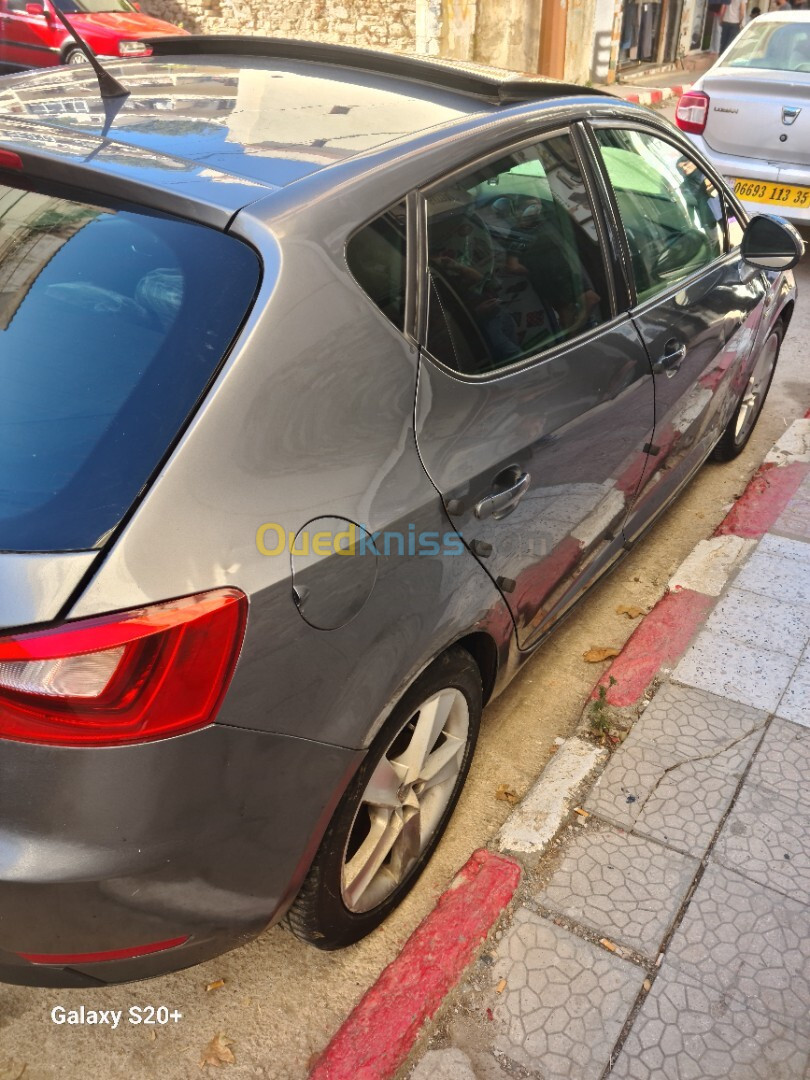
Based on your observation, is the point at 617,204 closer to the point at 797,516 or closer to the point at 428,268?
the point at 428,268

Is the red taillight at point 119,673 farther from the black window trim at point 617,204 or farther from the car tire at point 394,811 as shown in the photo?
the black window trim at point 617,204

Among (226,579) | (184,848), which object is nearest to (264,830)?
(184,848)

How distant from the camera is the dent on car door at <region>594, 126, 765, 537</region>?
290 cm

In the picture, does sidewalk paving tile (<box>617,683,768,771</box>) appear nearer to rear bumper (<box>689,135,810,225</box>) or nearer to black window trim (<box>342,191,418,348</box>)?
black window trim (<box>342,191,418,348</box>)

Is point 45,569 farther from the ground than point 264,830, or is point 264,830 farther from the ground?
point 45,569

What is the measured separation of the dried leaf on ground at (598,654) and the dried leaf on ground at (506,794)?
71 centimetres

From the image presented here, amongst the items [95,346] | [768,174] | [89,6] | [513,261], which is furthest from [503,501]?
[89,6]

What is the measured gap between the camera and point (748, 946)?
2203 millimetres

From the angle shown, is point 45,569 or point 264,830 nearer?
point 45,569

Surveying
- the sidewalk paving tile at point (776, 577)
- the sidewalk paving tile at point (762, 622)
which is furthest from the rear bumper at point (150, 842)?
the sidewalk paving tile at point (776, 577)

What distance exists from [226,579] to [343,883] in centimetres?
86

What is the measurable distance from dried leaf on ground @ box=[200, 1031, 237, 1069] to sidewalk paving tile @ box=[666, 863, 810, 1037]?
1019 mm

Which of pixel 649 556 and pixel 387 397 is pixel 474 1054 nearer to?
pixel 387 397

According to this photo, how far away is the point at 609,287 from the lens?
→ 2.67 meters
